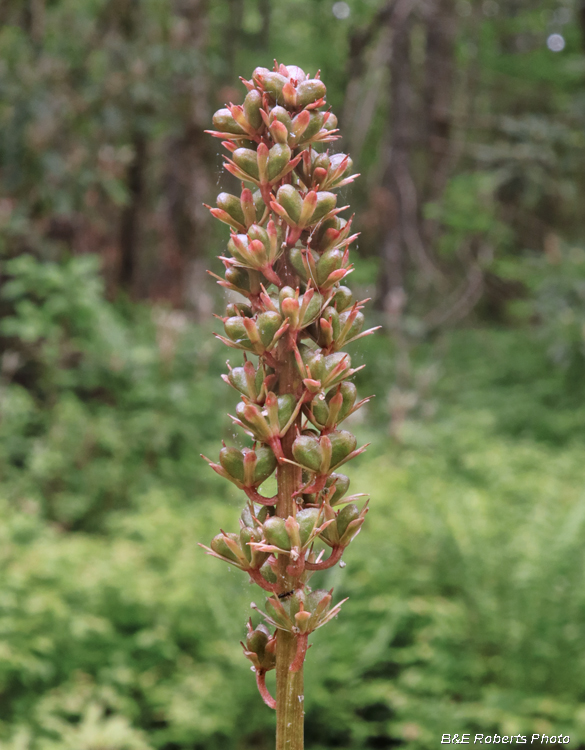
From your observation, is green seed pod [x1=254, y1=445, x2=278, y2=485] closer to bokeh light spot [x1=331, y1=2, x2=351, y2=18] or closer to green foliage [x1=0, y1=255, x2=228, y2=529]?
green foliage [x1=0, y1=255, x2=228, y2=529]

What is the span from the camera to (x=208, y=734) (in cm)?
255

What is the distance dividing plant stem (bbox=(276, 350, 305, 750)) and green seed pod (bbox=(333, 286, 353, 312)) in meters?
0.08

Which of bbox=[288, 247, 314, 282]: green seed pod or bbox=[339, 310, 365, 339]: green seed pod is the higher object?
bbox=[288, 247, 314, 282]: green seed pod

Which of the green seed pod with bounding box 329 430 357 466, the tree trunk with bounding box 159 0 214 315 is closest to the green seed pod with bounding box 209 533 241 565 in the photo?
the green seed pod with bounding box 329 430 357 466

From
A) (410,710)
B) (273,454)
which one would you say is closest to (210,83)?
(410,710)

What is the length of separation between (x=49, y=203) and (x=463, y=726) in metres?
4.86

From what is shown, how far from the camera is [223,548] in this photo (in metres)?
0.62

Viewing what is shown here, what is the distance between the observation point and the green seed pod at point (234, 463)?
1.98 feet

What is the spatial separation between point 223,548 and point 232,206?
311 mm

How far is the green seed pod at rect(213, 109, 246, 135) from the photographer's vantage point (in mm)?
644

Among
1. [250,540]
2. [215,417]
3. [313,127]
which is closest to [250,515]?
[250,540]

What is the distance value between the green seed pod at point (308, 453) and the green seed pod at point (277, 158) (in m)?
0.23

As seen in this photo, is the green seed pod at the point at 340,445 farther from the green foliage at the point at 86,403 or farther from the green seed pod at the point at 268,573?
the green foliage at the point at 86,403

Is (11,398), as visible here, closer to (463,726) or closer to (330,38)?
(463,726)
